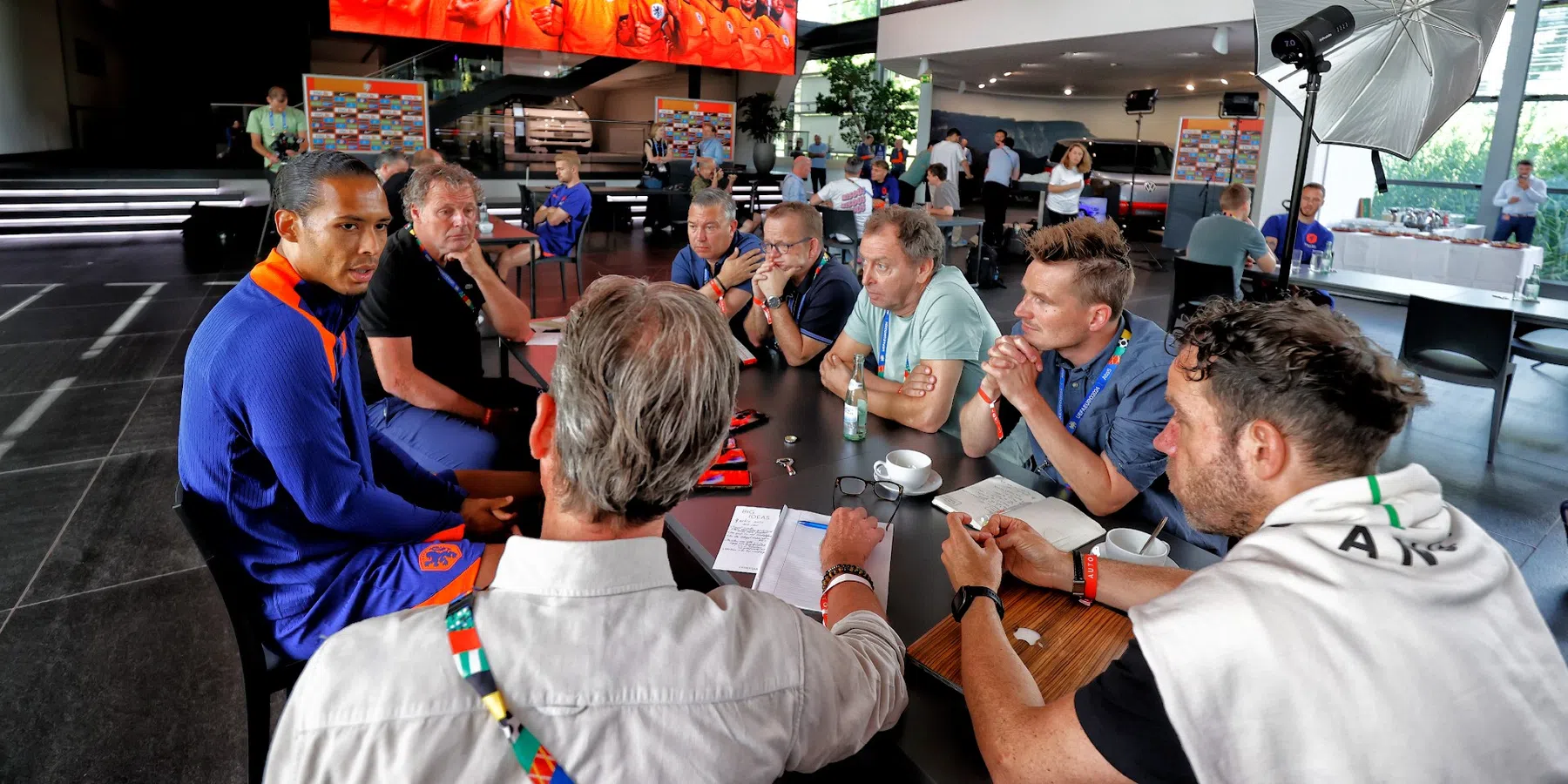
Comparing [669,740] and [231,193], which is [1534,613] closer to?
[669,740]

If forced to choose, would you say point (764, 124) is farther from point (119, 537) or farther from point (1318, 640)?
point (1318, 640)

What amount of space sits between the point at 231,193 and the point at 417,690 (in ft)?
39.3

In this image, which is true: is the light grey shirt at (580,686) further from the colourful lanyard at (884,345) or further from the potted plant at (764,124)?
the potted plant at (764,124)

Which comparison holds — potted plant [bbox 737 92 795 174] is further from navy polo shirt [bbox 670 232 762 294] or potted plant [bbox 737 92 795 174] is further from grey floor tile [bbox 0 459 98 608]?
grey floor tile [bbox 0 459 98 608]

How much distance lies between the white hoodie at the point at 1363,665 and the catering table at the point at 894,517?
1.02ft

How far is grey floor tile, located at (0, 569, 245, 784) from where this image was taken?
1.90 meters

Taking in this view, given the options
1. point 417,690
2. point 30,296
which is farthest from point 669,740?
point 30,296

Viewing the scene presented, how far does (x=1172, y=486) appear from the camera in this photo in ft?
3.83

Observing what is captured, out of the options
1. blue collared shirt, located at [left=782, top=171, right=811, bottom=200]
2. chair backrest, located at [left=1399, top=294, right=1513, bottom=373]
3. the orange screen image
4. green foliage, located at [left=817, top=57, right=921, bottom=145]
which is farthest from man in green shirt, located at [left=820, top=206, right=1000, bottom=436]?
green foliage, located at [left=817, top=57, right=921, bottom=145]

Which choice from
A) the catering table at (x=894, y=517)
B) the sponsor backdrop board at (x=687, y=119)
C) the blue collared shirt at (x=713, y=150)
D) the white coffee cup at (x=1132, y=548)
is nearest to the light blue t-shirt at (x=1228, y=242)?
the catering table at (x=894, y=517)

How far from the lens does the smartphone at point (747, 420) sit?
214 cm

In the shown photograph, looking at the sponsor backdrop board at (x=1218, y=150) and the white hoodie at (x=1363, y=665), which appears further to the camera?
the sponsor backdrop board at (x=1218, y=150)

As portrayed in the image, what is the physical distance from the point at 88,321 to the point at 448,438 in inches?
190

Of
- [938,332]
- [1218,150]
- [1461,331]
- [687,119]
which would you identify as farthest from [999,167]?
[938,332]
